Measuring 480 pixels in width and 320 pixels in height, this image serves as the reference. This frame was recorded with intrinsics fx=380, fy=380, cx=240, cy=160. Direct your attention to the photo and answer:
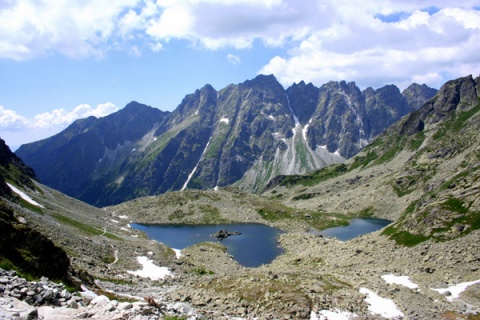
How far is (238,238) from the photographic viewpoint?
422 ft

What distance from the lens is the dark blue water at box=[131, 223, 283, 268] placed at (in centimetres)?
10050

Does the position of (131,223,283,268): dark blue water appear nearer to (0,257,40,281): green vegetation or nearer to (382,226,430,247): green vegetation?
(382,226,430,247): green vegetation

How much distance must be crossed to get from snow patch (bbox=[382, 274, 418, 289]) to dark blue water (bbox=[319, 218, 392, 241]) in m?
63.8

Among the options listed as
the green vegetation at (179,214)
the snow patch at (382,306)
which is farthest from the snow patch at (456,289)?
the green vegetation at (179,214)

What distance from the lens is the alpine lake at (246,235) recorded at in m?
103

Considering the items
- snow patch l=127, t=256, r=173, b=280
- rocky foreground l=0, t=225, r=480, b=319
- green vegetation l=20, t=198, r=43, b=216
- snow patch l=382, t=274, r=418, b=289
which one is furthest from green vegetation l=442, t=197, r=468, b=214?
green vegetation l=20, t=198, r=43, b=216

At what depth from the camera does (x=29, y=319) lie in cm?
1544

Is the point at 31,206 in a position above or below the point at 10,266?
below

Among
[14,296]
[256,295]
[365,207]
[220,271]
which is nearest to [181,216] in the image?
[365,207]

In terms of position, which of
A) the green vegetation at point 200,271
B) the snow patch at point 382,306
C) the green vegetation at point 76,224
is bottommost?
the green vegetation at point 200,271

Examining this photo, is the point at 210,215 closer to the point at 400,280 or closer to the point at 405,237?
the point at 405,237

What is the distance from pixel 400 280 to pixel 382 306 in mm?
13023

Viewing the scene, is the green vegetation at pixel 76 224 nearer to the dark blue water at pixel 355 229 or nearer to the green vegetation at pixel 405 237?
the green vegetation at pixel 405 237

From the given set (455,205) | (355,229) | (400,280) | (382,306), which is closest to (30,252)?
(382,306)
